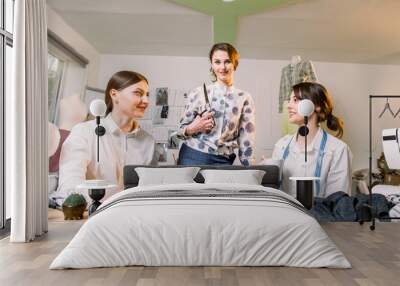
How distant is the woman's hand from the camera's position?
606 cm

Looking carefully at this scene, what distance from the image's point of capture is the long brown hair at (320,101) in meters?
6.22

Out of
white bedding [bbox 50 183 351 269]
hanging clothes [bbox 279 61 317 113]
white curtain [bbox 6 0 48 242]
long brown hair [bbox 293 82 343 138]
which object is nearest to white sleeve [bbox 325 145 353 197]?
long brown hair [bbox 293 82 343 138]

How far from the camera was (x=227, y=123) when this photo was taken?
6070mm

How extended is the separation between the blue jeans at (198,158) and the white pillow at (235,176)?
251 millimetres

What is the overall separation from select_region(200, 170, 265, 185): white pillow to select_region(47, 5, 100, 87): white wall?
1.81 m

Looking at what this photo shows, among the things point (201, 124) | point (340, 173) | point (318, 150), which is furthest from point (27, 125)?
point (340, 173)

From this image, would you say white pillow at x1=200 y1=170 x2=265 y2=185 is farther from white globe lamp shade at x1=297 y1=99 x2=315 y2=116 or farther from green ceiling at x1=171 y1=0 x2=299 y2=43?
green ceiling at x1=171 y1=0 x2=299 y2=43

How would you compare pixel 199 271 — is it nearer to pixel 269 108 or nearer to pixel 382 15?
→ pixel 269 108

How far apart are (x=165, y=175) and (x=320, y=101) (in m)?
2.12

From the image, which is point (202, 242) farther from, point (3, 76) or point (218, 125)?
point (3, 76)

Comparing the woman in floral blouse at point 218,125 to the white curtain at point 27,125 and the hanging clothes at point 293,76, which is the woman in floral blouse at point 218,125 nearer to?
the hanging clothes at point 293,76

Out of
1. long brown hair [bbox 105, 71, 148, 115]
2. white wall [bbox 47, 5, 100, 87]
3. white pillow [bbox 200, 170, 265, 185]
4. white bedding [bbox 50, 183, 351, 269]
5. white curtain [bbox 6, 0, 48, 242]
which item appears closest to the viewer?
white bedding [bbox 50, 183, 351, 269]

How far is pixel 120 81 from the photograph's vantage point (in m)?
6.16

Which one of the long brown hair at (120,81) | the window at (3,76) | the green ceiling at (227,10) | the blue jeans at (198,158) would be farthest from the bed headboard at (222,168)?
the green ceiling at (227,10)
